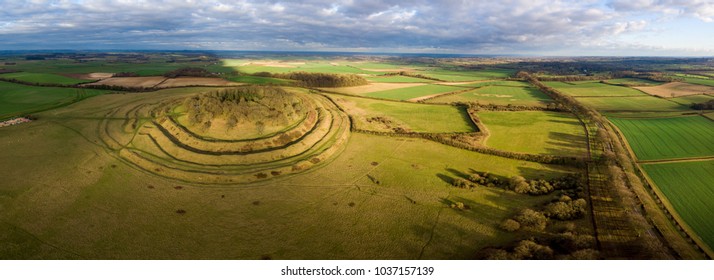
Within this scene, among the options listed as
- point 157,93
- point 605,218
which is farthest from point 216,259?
point 157,93

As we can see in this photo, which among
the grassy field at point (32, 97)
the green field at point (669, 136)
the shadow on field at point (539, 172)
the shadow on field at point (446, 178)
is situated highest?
the grassy field at point (32, 97)

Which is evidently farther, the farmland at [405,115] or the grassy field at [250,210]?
the farmland at [405,115]

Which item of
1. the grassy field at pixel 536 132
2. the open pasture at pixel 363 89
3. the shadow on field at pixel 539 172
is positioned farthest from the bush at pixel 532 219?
the open pasture at pixel 363 89

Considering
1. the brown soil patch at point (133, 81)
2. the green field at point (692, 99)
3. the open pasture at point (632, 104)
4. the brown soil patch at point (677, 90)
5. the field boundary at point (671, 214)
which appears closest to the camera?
the field boundary at point (671, 214)

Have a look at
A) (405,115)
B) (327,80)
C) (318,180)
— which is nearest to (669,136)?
(405,115)

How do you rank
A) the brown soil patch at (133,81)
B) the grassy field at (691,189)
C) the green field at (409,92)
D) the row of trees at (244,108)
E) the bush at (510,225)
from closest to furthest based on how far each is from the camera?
the bush at (510,225), the grassy field at (691,189), the row of trees at (244,108), the green field at (409,92), the brown soil patch at (133,81)

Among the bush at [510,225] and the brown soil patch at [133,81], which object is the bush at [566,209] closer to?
the bush at [510,225]

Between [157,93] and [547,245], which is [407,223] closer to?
[547,245]
